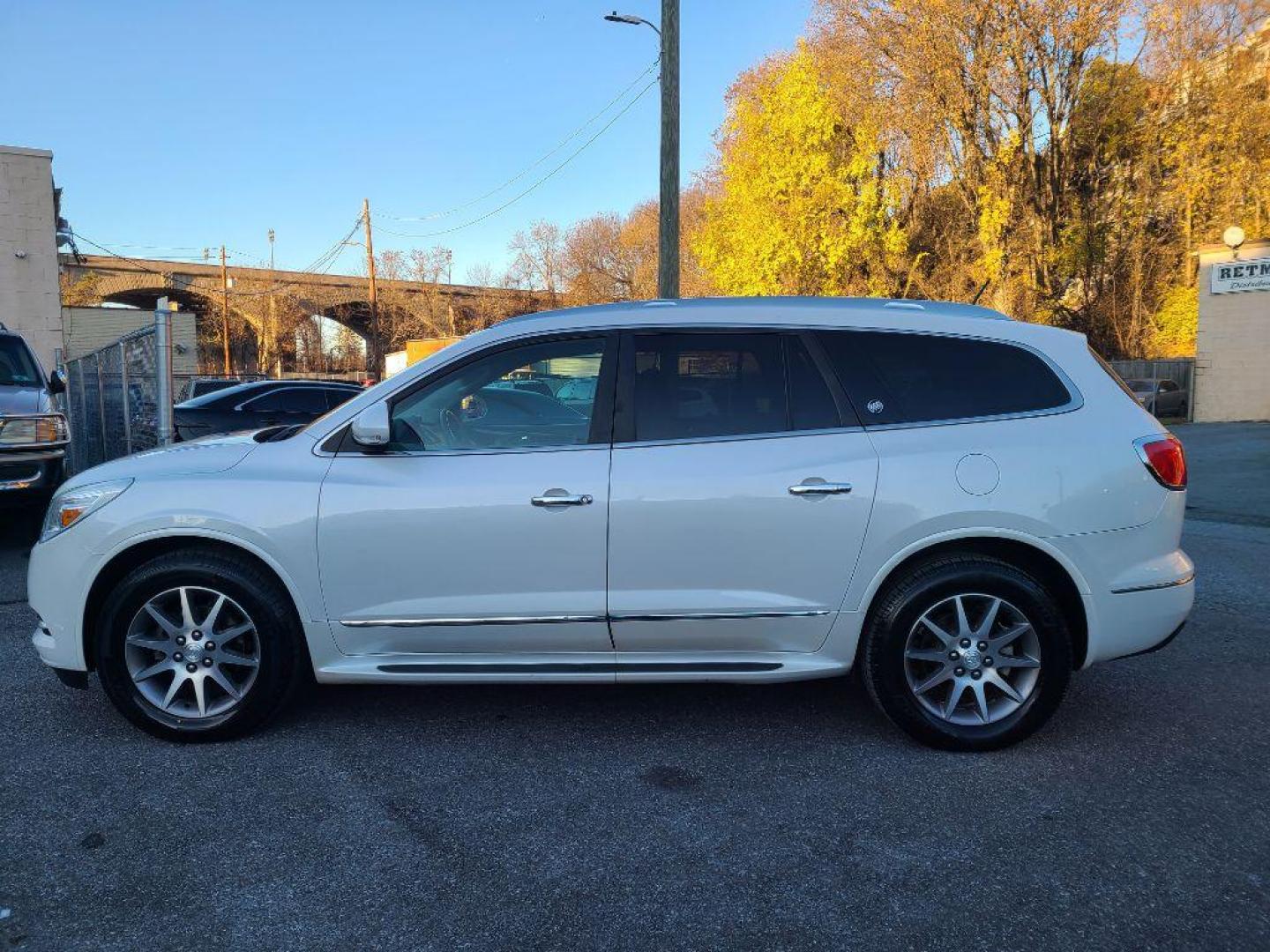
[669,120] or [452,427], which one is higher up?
[669,120]

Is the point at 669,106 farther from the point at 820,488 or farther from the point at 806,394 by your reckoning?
the point at 820,488

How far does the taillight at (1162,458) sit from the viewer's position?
135 inches

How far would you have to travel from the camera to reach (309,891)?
2551 millimetres

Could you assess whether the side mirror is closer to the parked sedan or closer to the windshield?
the windshield

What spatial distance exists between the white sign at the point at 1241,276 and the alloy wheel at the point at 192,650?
900 inches

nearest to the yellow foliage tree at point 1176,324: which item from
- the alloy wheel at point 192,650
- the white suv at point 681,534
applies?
the white suv at point 681,534

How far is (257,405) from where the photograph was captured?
11.8m

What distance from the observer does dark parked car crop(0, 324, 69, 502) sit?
711 cm

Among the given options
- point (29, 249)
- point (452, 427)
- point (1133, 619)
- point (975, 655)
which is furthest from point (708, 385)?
point (29, 249)

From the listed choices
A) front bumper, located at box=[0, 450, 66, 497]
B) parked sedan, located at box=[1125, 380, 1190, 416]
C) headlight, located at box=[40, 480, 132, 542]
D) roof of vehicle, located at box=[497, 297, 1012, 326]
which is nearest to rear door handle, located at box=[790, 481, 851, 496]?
roof of vehicle, located at box=[497, 297, 1012, 326]

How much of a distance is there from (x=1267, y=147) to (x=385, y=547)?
29.5m

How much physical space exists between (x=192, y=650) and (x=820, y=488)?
8.58 feet

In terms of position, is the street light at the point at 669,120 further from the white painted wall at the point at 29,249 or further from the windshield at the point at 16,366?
the white painted wall at the point at 29,249

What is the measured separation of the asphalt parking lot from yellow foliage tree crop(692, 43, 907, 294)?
27011 millimetres
